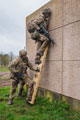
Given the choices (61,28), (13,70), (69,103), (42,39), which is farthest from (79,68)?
(13,70)

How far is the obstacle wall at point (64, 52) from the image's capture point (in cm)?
370

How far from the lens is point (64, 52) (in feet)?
13.4

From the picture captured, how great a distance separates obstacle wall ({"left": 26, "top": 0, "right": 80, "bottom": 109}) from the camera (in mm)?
3703

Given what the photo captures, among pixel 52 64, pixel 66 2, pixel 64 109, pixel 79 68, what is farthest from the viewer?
pixel 52 64

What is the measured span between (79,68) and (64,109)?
1.20 meters

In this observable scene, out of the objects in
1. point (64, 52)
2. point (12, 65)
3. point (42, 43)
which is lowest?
point (12, 65)

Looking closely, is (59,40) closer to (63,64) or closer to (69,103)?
(63,64)

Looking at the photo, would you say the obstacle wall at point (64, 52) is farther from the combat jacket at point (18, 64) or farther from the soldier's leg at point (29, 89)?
the combat jacket at point (18, 64)

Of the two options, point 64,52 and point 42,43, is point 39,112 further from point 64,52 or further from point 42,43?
point 42,43

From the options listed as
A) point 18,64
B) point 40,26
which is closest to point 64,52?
point 40,26

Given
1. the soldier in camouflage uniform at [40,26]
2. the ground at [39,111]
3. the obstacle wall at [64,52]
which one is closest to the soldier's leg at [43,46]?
the soldier in camouflage uniform at [40,26]

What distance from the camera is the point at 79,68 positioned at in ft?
11.8

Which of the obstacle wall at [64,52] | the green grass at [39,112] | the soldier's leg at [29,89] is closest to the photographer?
the green grass at [39,112]

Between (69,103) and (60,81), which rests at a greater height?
(60,81)
